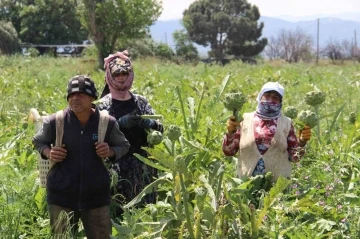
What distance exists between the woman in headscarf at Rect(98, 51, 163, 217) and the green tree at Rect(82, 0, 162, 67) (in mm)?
20290

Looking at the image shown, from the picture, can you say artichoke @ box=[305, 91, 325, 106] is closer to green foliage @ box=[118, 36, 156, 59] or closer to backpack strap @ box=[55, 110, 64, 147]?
backpack strap @ box=[55, 110, 64, 147]

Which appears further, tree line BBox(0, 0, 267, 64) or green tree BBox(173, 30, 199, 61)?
green tree BBox(173, 30, 199, 61)

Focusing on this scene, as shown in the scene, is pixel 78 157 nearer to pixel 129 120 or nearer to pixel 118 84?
pixel 129 120

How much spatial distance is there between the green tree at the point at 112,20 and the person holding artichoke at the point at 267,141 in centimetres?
2065

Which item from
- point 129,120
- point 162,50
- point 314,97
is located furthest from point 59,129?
point 162,50

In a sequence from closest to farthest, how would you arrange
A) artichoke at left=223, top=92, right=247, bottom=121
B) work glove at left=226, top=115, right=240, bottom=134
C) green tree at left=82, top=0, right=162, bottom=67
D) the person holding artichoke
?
1. artichoke at left=223, top=92, right=247, bottom=121
2. work glove at left=226, top=115, right=240, bottom=134
3. the person holding artichoke
4. green tree at left=82, top=0, right=162, bottom=67

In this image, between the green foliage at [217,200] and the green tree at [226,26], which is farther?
the green tree at [226,26]

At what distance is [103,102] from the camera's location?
3305mm

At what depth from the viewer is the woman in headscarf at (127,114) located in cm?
324

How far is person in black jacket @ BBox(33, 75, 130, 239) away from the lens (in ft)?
8.86

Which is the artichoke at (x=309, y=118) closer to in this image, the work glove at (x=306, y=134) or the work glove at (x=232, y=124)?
the work glove at (x=306, y=134)

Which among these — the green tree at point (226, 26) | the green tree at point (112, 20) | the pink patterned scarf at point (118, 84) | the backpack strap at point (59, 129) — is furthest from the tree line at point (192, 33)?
the backpack strap at point (59, 129)

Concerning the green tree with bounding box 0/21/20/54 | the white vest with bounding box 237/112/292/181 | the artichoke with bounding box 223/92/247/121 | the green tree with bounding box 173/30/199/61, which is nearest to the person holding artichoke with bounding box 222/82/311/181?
the white vest with bounding box 237/112/292/181

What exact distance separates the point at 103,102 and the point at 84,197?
28.3 inches
